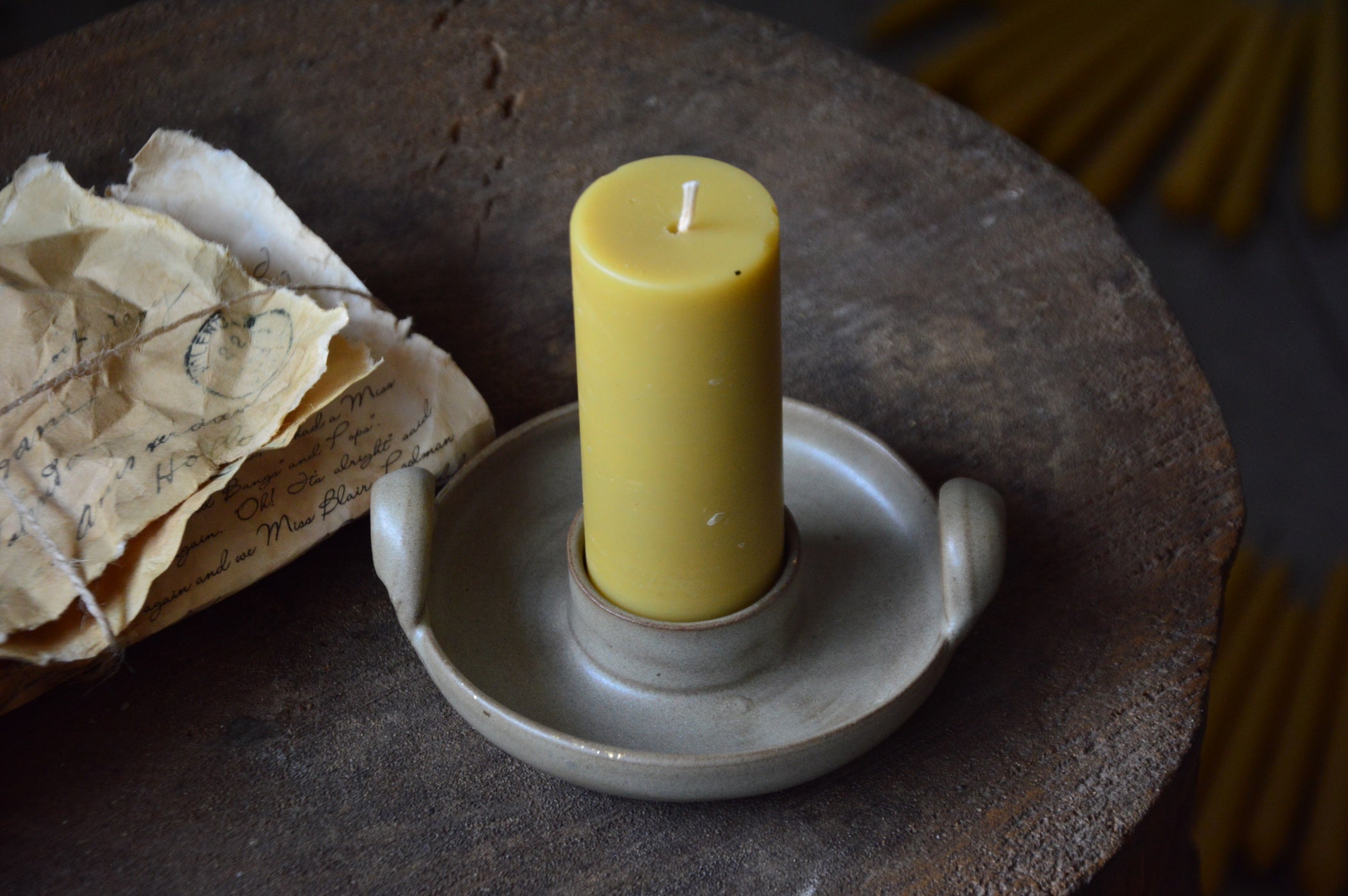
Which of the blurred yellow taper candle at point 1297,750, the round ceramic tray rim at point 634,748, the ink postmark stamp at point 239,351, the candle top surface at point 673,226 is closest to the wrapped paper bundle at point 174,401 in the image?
the ink postmark stamp at point 239,351

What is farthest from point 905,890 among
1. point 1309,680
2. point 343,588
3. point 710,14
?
point 1309,680

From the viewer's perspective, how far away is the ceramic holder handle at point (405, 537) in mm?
529

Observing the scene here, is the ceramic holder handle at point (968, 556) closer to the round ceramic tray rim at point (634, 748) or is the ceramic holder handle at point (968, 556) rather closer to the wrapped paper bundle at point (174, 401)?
the round ceramic tray rim at point (634, 748)

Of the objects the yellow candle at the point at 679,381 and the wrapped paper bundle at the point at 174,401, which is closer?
the yellow candle at the point at 679,381

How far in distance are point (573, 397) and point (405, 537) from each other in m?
0.21

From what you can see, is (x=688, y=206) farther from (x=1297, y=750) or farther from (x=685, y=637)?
(x=1297, y=750)

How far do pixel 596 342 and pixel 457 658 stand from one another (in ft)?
0.58

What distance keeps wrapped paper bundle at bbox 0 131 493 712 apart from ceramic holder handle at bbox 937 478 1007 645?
A: 11.1 inches

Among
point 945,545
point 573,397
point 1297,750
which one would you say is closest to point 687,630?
point 945,545

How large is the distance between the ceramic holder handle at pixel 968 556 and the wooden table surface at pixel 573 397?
7cm

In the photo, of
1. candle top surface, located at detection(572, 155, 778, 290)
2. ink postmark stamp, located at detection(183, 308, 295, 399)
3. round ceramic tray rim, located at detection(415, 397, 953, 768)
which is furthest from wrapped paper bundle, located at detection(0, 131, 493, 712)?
candle top surface, located at detection(572, 155, 778, 290)

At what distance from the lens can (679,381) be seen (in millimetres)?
463

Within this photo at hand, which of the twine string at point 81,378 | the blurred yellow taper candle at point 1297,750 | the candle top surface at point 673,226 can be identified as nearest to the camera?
the candle top surface at point 673,226

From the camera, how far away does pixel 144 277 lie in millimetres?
678
